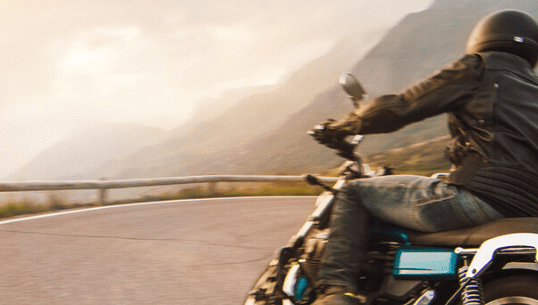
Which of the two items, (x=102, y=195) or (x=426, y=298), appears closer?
(x=426, y=298)

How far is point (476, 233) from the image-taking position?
93.2 inches

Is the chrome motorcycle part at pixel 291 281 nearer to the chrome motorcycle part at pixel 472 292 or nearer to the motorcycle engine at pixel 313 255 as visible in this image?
the motorcycle engine at pixel 313 255

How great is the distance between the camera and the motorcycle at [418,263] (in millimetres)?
2211

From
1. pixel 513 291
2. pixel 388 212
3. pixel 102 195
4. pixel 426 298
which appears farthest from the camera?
pixel 102 195

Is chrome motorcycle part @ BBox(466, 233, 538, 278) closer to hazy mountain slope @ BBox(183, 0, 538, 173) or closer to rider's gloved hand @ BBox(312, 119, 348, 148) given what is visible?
rider's gloved hand @ BBox(312, 119, 348, 148)

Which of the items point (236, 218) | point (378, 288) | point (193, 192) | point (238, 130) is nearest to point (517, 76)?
point (378, 288)

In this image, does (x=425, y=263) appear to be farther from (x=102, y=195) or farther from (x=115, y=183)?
(x=115, y=183)

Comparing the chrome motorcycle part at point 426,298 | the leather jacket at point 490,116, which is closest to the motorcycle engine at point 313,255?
the chrome motorcycle part at point 426,298

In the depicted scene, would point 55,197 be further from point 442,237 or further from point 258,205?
point 442,237

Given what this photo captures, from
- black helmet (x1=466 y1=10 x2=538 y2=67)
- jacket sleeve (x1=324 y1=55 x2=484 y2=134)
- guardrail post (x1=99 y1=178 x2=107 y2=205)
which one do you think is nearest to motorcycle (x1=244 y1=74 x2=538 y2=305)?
jacket sleeve (x1=324 y1=55 x2=484 y2=134)

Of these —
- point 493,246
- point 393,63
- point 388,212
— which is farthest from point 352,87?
point 393,63

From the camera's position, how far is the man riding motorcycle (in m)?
2.35

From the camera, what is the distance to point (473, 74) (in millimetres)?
2430

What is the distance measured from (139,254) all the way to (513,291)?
4.71m
